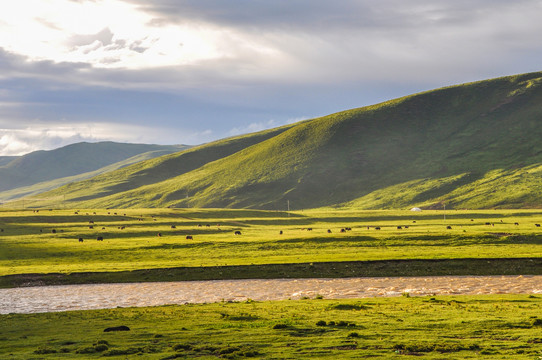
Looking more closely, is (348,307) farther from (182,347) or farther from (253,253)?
(253,253)

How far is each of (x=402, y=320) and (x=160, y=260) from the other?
54209mm

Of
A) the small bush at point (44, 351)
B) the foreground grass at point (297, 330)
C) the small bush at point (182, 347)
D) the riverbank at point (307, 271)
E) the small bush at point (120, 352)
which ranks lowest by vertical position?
the riverbank at point (307, 271)

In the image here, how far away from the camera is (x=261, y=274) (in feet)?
227

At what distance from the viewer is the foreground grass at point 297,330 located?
27.1m

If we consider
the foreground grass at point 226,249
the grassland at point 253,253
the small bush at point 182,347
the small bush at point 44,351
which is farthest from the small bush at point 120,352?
the foreground grass at point 226,249

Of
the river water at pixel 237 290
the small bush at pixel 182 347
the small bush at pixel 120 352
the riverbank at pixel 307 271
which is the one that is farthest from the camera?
the riverbank at pixel 307 271

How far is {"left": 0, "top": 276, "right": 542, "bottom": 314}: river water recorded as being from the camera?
52.9m

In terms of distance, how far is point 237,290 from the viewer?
59.0 metres

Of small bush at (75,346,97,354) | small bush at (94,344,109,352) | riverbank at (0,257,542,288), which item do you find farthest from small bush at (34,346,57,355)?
riverbank at (0,257,542,288)

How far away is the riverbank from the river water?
2.50 metres

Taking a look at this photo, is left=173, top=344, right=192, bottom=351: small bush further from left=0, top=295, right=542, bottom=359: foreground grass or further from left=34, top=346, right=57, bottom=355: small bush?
left=34, top=346, right=57, bottom=355: small bush

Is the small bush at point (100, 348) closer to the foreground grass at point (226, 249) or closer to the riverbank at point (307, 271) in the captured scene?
the riverbank at point (307, 271)

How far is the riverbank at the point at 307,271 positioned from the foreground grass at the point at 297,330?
20156 millimetres

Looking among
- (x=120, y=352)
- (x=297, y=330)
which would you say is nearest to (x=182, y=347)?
(x=120, y=352)
